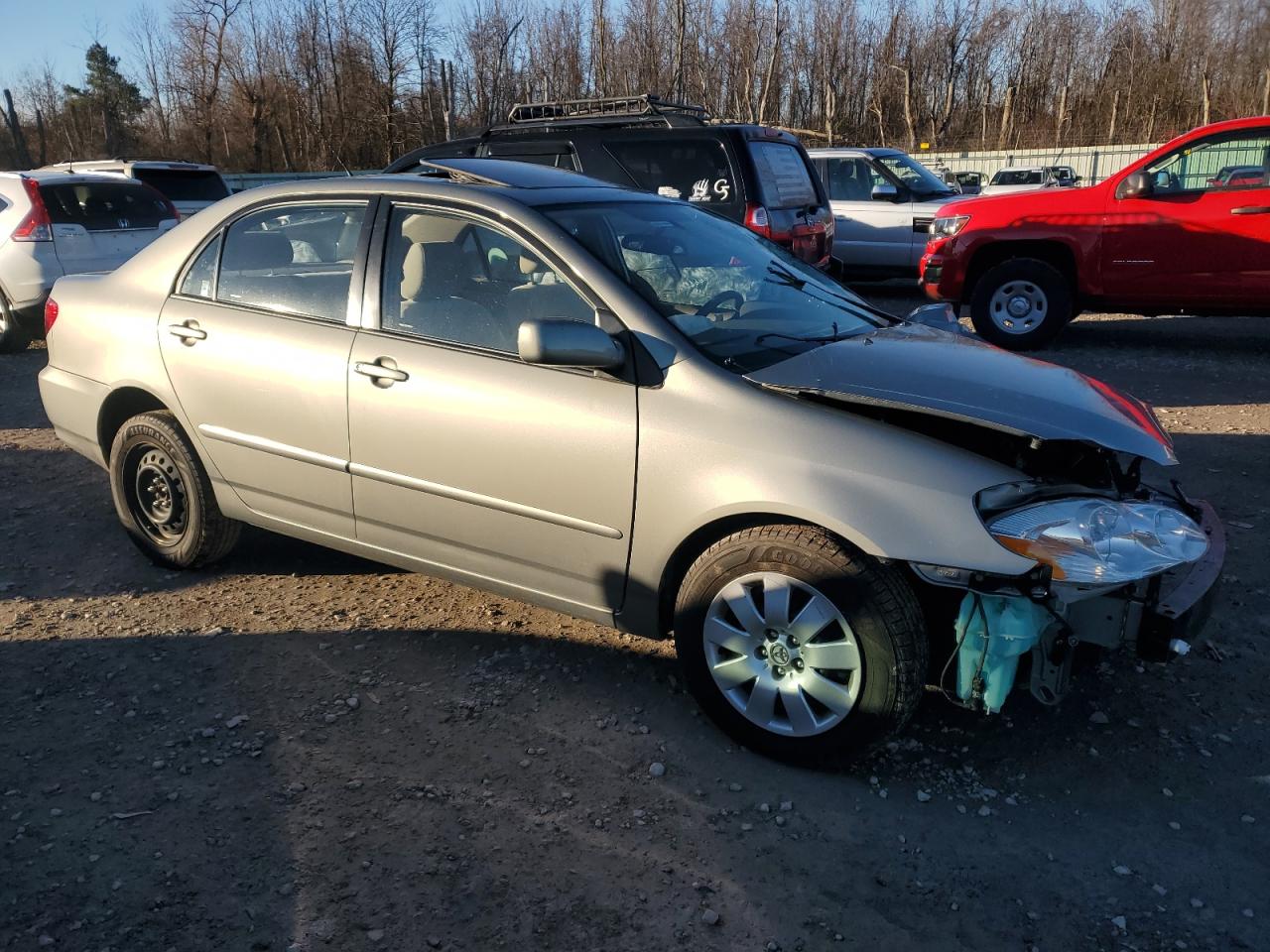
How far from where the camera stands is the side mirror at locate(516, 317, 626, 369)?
10.3ft

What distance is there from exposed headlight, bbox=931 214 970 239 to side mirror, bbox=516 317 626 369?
7.21 m

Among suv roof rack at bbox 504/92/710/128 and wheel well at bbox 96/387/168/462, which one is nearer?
wheel well at bbox 96/387/168/462

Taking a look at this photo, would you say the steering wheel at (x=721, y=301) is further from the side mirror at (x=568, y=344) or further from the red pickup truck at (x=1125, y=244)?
the red pickup truck at (x=1125, y=244)

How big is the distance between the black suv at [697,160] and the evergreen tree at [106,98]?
3570 centimetres

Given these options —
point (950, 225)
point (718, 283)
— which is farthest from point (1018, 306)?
point (718, 283)

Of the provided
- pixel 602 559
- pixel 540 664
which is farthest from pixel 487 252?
pixel 540 664

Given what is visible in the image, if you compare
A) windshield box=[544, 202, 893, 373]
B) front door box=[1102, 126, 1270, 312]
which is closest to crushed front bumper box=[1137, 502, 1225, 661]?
windshield box=[544, 202, 893, 373]

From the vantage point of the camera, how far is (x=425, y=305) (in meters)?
3.71

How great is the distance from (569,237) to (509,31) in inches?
1449

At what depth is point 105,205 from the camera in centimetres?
1060

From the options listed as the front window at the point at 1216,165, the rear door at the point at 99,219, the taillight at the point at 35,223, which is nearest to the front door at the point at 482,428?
the front window at the point at 1216,165

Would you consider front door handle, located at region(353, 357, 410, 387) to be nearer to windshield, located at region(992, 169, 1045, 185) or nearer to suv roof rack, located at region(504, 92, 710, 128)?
suv roof rack, located at region(504, 92, 710, 128)

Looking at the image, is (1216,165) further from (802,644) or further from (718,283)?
(802,644)

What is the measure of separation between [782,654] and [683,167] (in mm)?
6520
